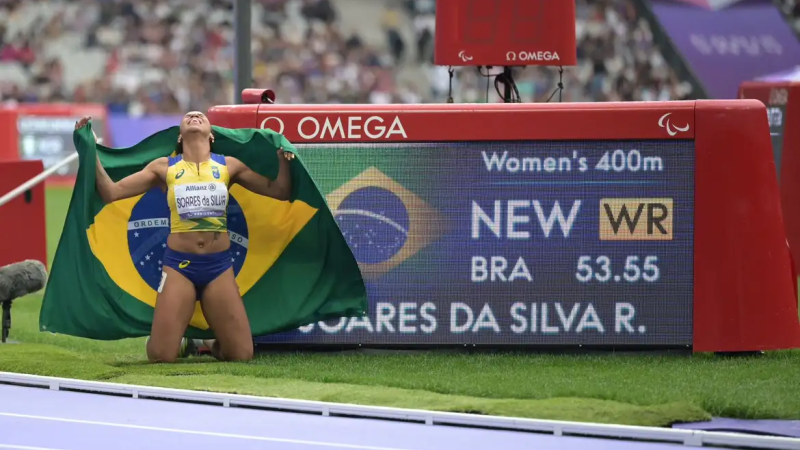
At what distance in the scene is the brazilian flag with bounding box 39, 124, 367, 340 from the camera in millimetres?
8672

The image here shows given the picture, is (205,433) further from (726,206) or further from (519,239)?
(726,206)

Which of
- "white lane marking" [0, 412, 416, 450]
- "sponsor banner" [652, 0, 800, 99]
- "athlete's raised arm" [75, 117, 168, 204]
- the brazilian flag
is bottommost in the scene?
"white lane marking" [0, 412, 416, 450]

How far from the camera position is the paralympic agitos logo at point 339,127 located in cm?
878

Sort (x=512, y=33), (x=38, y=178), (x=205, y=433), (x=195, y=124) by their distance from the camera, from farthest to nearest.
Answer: (x=38, y=178) → (x=512, y=33) → (x=195, y=124) → (x=205, y=433)

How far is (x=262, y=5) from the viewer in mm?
32938

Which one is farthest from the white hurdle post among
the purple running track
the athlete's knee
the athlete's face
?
the purple running track

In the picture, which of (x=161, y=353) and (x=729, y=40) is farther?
(x=729, y=40)

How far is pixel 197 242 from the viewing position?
8.45 meters

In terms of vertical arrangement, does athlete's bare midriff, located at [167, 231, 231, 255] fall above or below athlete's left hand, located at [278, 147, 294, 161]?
below

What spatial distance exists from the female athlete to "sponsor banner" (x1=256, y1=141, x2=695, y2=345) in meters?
0.62

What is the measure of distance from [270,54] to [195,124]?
23216 mm

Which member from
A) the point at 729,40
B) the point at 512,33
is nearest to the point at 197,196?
the point at 512,33

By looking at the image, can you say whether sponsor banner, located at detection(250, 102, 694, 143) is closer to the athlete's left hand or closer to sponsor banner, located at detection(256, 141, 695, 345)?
sponsor banner, located at detection(256, 141, 695, 345)

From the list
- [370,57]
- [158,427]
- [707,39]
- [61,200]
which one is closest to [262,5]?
[370,57]
